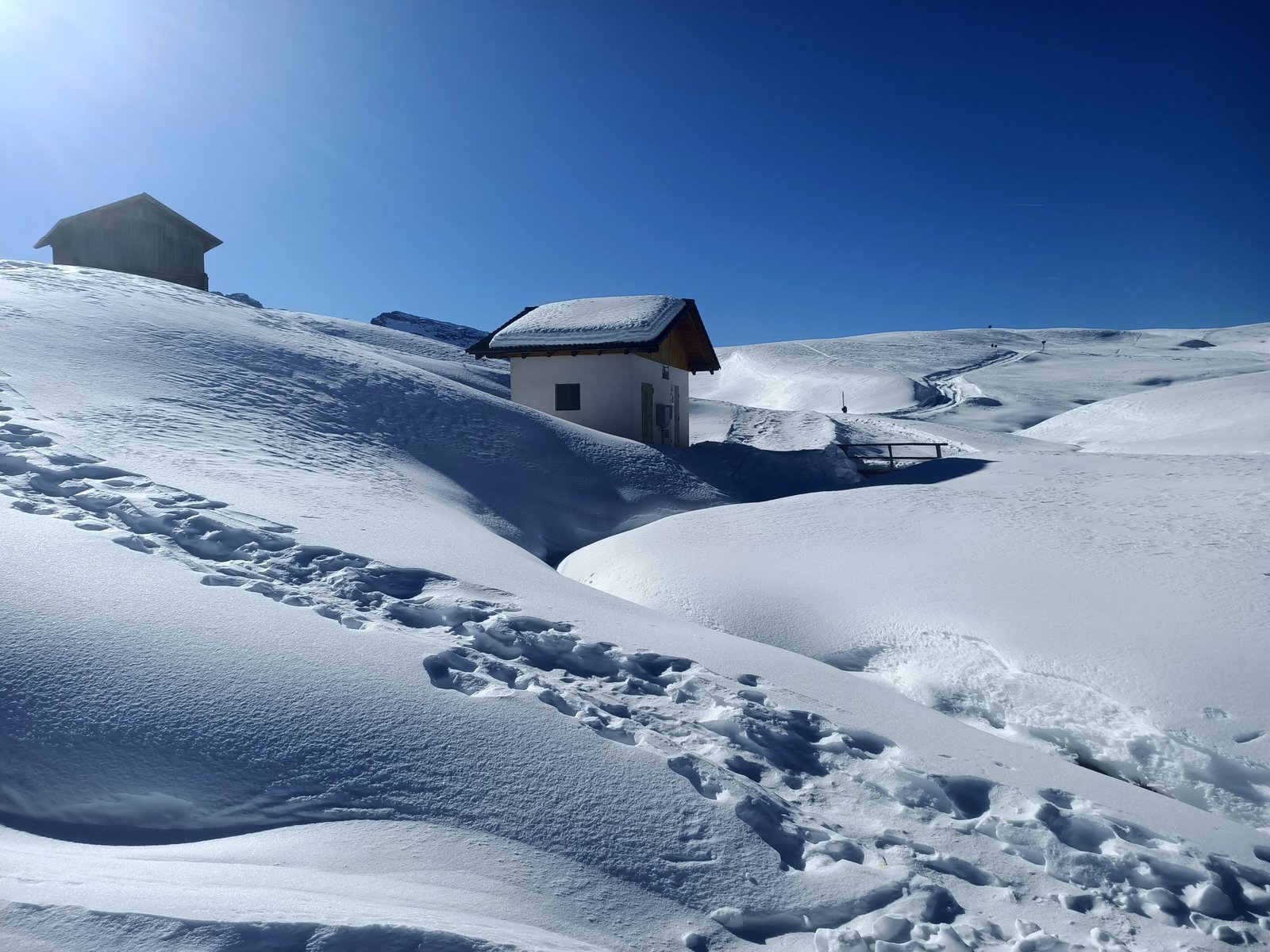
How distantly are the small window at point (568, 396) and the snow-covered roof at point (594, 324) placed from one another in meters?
1.15

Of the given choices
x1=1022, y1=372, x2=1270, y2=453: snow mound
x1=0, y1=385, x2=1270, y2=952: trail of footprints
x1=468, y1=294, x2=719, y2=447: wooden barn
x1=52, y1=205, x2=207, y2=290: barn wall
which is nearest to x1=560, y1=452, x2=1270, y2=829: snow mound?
x1=0, y1=385, x2=1270, y2=952: trail of footprints

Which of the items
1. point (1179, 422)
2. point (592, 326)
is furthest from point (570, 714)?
point (1179, 422)

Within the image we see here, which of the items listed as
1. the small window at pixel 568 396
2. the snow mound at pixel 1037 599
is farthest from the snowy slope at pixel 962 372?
the snow mound at pixel 1037 599

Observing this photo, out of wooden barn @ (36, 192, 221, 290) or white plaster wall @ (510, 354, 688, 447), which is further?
wooden barn @ (36, 192, 221, 290)

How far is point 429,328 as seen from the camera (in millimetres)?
60750

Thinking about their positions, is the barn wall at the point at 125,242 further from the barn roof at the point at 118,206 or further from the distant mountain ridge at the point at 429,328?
the distant mountain ridge at the point at 429,328

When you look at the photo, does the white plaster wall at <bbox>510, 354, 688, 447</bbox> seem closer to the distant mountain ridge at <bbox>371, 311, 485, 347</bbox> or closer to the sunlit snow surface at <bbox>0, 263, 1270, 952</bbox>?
the sunlit snow surface at <bbox>0, 263, 1270, 952</bbox>

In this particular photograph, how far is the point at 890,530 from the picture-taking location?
10070 millimetres

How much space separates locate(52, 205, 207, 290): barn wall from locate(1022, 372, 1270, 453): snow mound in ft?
113

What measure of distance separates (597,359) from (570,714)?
16058mm

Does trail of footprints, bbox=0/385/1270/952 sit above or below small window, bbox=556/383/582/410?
below

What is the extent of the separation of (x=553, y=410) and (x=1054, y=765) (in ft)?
54.0

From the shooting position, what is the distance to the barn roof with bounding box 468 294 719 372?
19.1 metres

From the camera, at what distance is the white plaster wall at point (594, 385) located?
1945 cm
